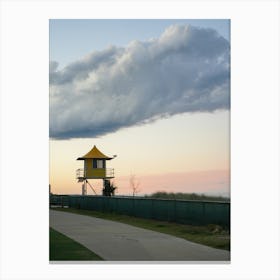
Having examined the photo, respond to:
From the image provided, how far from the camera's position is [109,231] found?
2014 cm

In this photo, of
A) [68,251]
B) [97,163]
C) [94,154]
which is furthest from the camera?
[97,163]

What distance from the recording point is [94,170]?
4184cm

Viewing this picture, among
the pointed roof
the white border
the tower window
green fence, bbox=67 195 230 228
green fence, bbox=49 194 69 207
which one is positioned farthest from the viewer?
the tower window

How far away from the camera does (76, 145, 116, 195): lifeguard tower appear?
40812 millimetres

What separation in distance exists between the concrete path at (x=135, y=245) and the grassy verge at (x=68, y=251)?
0.73 ft

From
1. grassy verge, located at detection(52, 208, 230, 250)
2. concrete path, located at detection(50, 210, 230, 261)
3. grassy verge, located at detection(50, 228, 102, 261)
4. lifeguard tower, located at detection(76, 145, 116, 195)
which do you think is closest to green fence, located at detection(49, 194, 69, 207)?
lifeguard tower, located at detection(76, 145, 116, 195)

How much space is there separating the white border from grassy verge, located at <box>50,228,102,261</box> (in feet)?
2.97

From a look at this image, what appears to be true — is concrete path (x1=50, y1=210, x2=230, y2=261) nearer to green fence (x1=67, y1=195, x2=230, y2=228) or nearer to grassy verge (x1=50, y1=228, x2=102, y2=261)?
grassy verge (x1=50, y1=228, x2=102, y2=261)
